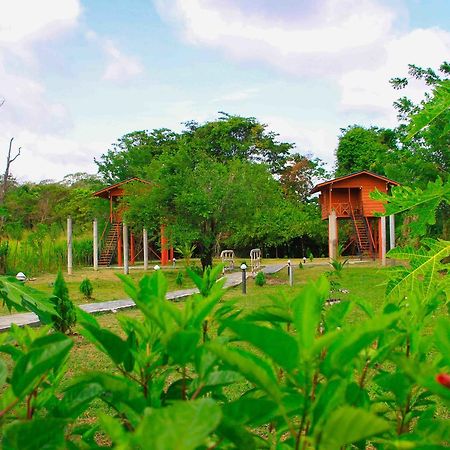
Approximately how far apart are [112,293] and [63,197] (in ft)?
75.1

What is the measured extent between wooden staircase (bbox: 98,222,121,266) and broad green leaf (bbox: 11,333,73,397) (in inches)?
931

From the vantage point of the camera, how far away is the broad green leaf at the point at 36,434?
56 cm

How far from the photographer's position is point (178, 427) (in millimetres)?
448

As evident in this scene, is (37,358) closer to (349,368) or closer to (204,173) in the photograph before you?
(349,368)

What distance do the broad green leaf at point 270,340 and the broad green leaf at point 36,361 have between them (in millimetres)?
178

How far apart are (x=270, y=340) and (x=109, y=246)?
24.0 m

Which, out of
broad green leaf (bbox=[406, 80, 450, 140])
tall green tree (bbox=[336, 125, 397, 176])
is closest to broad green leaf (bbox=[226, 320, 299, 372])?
broad green leaf (bbox=[406, 80, 450, 140])

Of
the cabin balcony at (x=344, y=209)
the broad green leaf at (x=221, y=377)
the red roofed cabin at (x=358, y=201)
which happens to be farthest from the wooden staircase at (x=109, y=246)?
the broad green leaf at (x=221, y=377)

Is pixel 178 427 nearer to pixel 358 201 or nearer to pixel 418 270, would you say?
pixel 418 270

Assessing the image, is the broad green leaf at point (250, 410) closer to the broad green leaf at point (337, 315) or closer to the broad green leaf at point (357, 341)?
the broad green leaf at point (357, 341)

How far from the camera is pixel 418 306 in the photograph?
879 millimetres

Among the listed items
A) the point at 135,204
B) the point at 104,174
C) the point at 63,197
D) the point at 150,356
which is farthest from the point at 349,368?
the point at 63,197

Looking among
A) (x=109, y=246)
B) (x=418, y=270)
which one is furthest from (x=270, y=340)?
(x=109, y=246)

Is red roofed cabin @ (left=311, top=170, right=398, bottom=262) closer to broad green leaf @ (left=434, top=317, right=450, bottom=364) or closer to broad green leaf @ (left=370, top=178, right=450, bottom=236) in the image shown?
broad green leaf @ (left=370, top=178, right=450, bottom=236)
